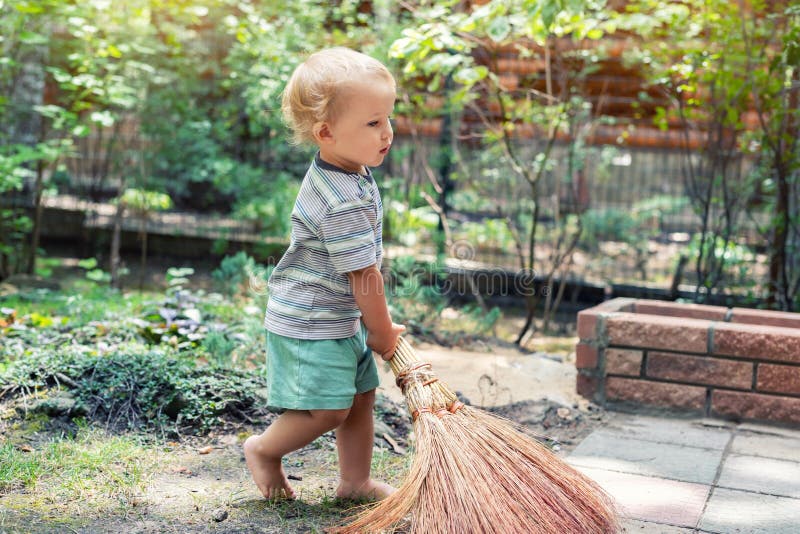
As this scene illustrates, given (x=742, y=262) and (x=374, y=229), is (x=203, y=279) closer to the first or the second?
(x=742, y=262)

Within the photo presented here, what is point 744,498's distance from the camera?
2588mm

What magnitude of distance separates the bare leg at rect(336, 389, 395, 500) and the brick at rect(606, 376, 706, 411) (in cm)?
151

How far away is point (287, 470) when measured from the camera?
112 inches

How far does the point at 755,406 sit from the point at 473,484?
6.06 feet

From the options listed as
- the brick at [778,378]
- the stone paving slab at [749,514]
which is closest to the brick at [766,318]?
the brick at [778,378]

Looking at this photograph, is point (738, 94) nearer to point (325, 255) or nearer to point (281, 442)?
point (325, 255)

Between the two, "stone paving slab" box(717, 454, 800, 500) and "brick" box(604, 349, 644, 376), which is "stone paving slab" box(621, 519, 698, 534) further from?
"brick" box(604, 349, 644, 376)

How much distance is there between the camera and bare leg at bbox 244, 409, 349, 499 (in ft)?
7.77

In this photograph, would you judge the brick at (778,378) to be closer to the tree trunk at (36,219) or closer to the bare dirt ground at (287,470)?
the bare dirt ground at (287,470)

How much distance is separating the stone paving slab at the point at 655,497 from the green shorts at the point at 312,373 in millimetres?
924

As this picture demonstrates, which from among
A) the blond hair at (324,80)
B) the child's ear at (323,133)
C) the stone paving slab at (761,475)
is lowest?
the stone paving slab at (761,475)

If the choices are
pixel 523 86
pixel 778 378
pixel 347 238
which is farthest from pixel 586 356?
pixel 523 86

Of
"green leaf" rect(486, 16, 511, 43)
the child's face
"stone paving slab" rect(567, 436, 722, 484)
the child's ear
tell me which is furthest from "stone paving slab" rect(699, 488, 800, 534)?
"green leaf" rect(486, 16, 511, 43)

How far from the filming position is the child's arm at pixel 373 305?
2258 mm
